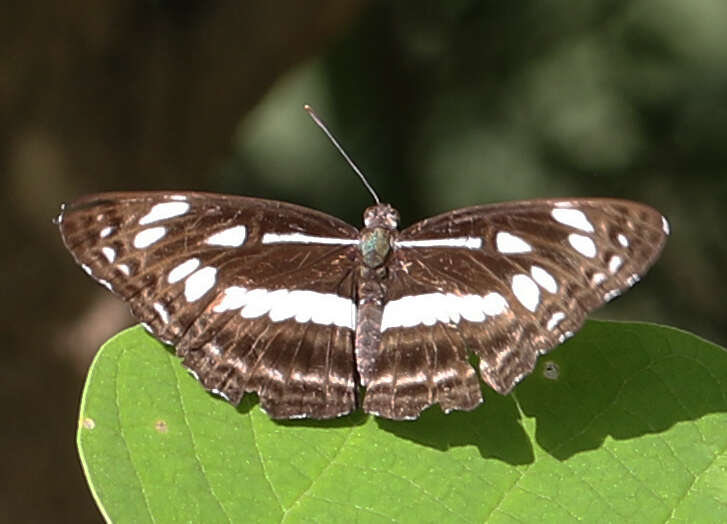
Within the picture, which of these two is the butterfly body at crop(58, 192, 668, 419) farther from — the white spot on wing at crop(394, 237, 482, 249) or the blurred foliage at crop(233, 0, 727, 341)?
the blurred foliage at crop(233, 0, 727, 341)

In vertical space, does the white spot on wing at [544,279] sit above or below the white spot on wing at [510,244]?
below

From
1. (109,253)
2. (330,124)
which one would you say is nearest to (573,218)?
(109,253)

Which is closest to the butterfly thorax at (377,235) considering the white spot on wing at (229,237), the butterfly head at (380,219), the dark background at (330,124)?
the butterfly head at (380,219)

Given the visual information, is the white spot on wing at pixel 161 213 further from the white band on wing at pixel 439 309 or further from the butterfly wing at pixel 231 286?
the white band on wing at pixel 439 309

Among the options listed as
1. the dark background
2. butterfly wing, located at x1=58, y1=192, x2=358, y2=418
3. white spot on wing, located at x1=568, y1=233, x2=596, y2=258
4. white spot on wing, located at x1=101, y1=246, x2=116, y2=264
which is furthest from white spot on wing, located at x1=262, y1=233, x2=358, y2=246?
the dark background

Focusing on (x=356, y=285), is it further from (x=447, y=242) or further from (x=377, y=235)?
(x=447, y=242)

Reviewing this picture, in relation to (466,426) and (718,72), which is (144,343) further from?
(718,72)
